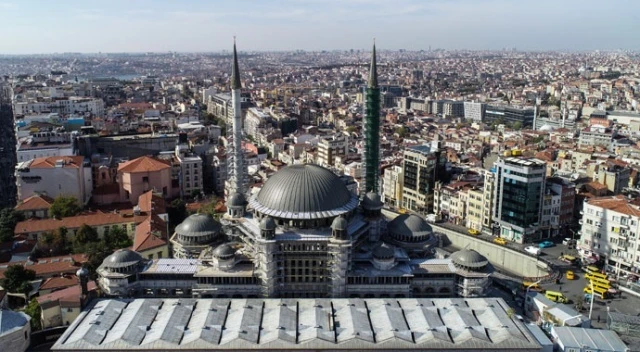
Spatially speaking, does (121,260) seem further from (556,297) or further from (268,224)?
(556,297)

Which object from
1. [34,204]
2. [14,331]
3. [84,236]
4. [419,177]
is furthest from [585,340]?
[34,204]

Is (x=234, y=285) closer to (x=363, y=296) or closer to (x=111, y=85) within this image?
(x=363, y=296)

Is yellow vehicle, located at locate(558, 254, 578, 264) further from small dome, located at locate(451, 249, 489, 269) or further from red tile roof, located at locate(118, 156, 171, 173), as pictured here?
red tile roof, located at locate(118, 156, 171, 173)

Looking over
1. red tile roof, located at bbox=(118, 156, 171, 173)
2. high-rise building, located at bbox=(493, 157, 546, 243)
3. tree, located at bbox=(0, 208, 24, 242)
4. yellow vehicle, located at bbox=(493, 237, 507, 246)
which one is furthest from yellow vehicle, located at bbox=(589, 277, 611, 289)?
tree, located at bbox=(0, 208, 24, 242)

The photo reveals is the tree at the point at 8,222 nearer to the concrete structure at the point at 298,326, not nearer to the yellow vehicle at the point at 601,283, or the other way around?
the concrete structure at the point at 298,326

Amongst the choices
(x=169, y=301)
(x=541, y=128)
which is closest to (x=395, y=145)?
(x=541, y=128)

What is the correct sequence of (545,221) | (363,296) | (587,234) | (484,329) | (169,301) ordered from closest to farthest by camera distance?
(484,329)
(169,301)
(363,296)
(587,234)
(545,221)
